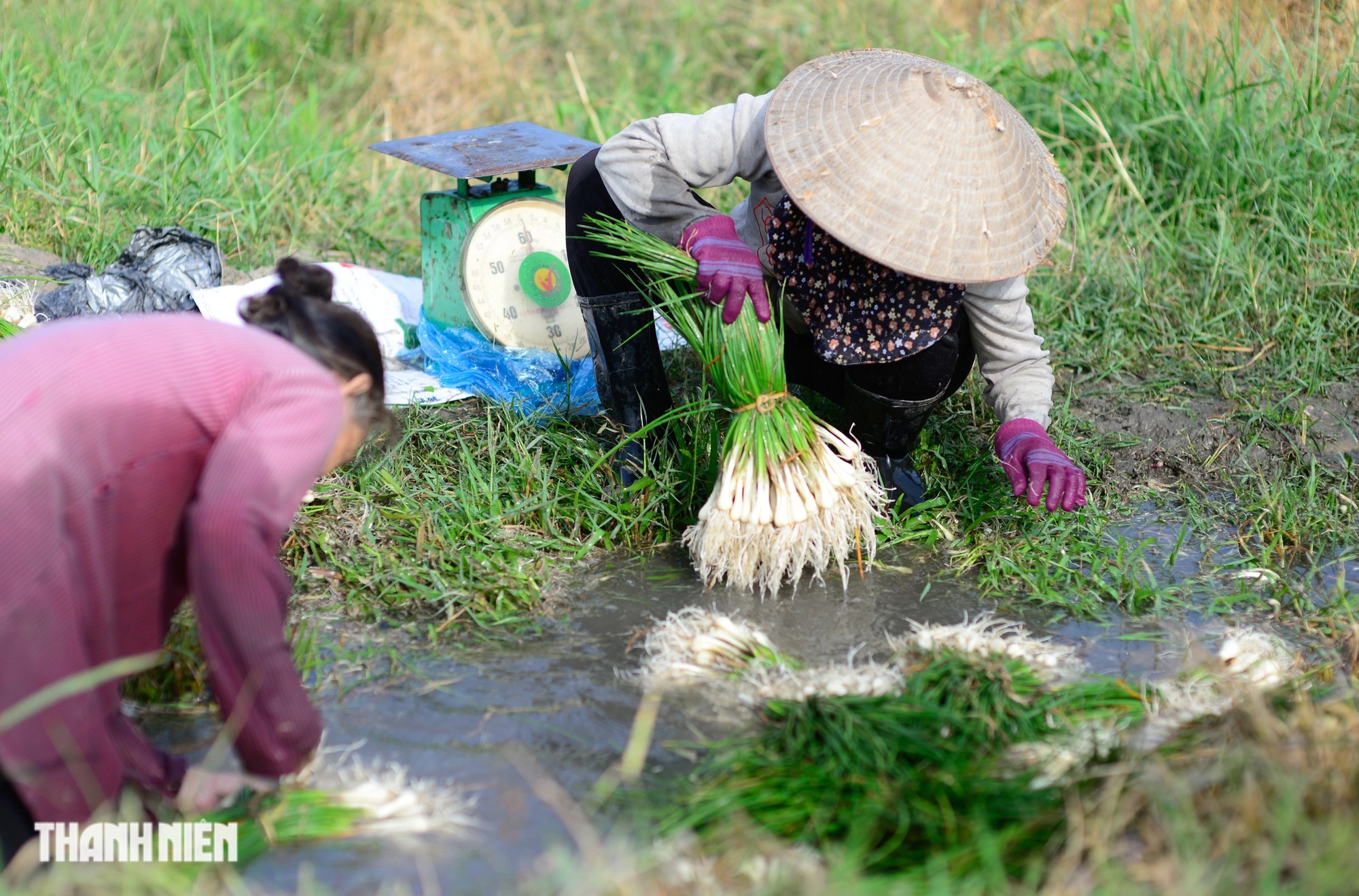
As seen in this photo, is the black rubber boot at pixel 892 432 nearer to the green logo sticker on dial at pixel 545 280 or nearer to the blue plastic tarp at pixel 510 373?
the blue plastic tarp at pixel 510 373

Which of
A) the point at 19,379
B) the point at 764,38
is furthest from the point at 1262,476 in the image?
the point at 764,38

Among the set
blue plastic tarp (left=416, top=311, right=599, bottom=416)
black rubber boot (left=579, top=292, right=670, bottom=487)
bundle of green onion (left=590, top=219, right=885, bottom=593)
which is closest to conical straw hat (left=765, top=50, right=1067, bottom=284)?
bundle of green onion (left=590, top=219, right=885, bottom=593)

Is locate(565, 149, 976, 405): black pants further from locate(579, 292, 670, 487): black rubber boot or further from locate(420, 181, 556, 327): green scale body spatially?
locate(420, 181, 556, 327): green scale body

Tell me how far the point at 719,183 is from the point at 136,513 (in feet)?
6.22

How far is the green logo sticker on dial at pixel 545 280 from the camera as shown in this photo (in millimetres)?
3924

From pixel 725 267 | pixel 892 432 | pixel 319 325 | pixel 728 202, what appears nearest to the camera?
pixel 319 325

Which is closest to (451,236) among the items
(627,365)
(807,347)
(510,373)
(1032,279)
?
Result: (510,373)

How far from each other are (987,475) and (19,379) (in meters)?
Answer: 2.77

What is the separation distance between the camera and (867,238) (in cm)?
272

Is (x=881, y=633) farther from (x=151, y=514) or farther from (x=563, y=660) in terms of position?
(x=151, y=514)

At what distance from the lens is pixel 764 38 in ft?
21.7

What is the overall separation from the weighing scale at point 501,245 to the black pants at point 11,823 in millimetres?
2257

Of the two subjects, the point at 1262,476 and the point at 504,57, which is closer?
the point at 1262,476

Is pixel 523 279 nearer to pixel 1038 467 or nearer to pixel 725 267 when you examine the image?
pixel 725 267
